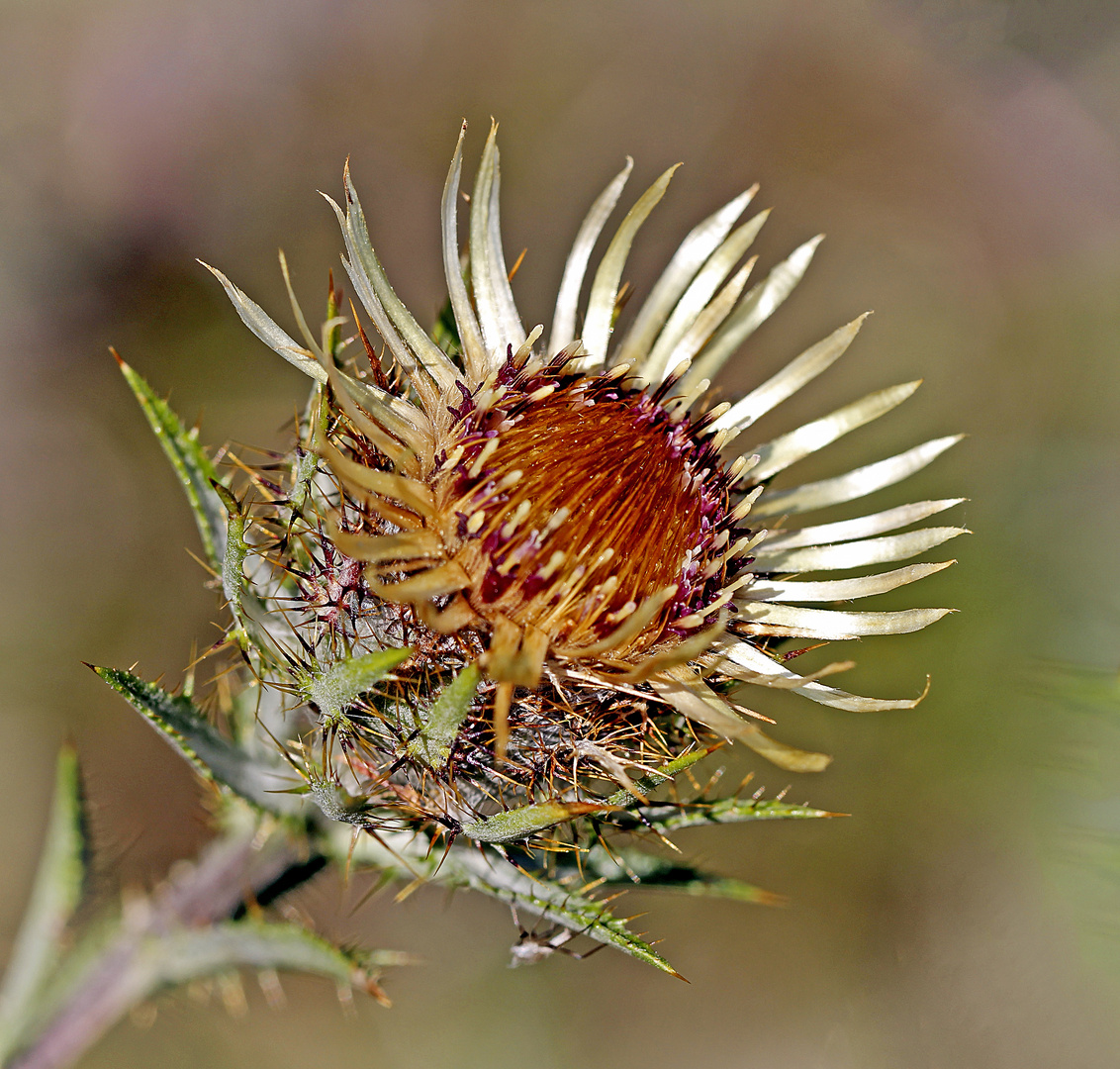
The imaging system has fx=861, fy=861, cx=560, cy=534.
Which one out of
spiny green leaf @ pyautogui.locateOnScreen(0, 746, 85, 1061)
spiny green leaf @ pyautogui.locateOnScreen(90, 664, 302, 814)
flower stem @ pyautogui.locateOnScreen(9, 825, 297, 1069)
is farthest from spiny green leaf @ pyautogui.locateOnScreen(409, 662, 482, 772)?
spiny green leaf @ pyautogui.locateOnScreen(0, 746, 85, 1061)

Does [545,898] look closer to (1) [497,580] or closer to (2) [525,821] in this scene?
(2) [525,821]

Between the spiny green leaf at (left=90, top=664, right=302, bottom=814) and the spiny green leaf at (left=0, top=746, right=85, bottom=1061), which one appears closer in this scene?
the spiny green leaf at (left=90, top=664, right=302, bottom=814)

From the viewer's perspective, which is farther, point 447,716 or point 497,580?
point 497,580

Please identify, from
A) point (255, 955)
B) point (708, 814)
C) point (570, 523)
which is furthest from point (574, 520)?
point (255, 955)

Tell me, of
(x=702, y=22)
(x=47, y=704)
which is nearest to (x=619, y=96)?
(x=702, y=22)

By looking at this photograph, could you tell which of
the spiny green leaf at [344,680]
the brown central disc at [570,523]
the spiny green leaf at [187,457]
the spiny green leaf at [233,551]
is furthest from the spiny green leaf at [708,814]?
the spiny green leaf at [187,457]

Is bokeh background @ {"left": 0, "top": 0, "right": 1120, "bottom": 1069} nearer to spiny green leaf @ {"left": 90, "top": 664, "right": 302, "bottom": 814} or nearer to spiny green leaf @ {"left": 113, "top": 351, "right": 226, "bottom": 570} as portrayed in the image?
spiny green leaf @ {"left": 90, "top": 664, "right": 302, "bottom": 814}

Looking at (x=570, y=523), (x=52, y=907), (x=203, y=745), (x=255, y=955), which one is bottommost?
(x=52, y=907)
